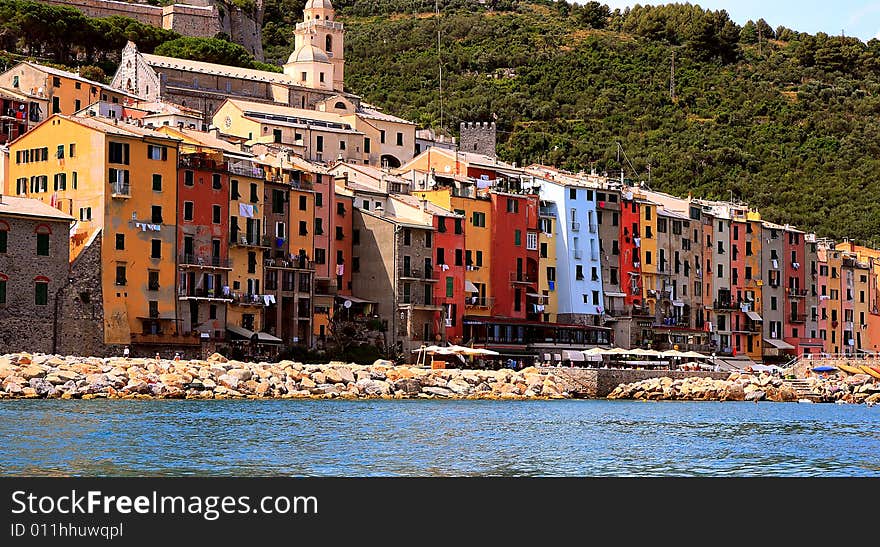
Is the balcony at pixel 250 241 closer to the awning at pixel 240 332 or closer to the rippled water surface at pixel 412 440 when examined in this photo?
the awning at pixel 240 332

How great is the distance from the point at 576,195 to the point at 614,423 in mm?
34790

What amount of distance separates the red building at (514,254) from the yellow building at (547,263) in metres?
0.49

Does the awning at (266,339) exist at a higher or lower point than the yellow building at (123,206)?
lower

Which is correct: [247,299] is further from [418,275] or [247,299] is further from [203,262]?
[418,275]

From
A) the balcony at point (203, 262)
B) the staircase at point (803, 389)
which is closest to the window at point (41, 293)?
the balcony at point (203, 262)

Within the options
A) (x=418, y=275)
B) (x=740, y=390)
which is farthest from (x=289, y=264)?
(x=740, y=390)

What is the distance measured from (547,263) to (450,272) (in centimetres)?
787

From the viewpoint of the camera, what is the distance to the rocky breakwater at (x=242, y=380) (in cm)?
5166

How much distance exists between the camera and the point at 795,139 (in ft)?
370

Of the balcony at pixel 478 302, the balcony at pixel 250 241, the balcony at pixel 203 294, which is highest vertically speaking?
the balcony at pixel 250 241

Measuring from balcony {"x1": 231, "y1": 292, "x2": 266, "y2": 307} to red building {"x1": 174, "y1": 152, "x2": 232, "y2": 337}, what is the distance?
515 mm
